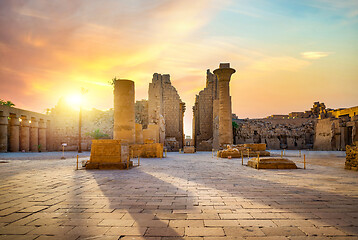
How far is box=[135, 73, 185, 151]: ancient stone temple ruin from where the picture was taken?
87.8 ft

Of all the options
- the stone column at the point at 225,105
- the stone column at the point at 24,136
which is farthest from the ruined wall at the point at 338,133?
the stone column at the point at 24,136

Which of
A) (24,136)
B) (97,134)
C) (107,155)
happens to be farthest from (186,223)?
(24,136)

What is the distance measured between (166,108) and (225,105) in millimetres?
9553

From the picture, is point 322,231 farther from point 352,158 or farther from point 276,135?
point 276,135

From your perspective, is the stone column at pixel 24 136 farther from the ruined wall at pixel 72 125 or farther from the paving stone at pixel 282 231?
the paving stone at pixel 282 231

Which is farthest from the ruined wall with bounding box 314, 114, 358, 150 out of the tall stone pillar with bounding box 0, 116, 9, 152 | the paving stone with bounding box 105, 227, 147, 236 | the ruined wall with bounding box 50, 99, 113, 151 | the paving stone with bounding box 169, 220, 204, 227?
the tall stone pillar with bounding box 0, 116, 9, 152

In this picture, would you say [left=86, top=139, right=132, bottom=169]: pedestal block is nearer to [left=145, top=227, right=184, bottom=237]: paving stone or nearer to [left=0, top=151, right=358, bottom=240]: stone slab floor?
[left=0, top=151, right=358, bottom=240]: stone slab floor

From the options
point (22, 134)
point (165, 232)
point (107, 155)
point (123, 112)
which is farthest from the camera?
point (22, 134)

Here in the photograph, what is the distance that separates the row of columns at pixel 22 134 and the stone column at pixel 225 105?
2220 centimetres

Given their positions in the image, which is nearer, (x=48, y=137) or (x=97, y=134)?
(x=97, y=134)

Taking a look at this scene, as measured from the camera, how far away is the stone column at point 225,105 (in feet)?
68.9

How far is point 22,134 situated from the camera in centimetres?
2402

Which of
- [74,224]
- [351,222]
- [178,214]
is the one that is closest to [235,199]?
[178,214]

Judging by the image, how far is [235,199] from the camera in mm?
4031
